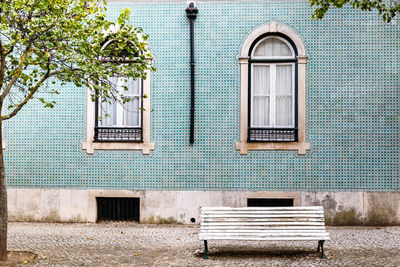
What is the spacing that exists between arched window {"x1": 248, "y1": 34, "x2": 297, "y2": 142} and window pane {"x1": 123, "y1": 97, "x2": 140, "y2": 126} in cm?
279

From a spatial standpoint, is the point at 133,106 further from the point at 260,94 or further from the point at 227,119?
the point at 260,94

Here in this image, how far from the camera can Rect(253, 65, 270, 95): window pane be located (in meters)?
11.0

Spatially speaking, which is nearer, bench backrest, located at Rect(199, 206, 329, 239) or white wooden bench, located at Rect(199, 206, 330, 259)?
white wooden bench, located at Rect(199, 206, 330, 259)

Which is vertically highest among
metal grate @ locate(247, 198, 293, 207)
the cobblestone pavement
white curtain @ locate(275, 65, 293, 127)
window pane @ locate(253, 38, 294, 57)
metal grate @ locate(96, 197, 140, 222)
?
window pane @ locate(253, 38, 294, 57)

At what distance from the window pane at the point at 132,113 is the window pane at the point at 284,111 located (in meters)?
3.45

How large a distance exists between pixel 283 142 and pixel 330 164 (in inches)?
47.6

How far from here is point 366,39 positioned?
34.8 feet

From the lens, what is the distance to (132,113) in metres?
11.2

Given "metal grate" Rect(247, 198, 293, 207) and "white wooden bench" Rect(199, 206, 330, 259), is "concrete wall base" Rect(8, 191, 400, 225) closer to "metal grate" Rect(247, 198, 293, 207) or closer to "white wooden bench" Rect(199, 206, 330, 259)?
"metal grate" Rect(247, 198, 293, 207)

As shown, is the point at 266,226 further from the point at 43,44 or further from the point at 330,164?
the point at 43,44

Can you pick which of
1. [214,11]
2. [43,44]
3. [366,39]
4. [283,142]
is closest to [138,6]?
[214,11]

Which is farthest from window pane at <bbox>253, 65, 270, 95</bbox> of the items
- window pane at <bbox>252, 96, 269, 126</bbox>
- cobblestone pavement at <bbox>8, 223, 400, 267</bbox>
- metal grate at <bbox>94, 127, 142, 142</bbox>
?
cobblestone pavement at <bbox>8, 223, 400, 267</bbox>

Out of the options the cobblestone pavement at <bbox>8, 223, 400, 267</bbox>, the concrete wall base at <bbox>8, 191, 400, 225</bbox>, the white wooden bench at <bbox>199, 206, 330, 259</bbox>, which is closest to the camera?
the cobblestone pavement at <bbox>8, 223, 400, 267</bbox>

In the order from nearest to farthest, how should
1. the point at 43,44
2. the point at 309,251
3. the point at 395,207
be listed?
the point at 43,44
the point at 309,251
the point at 395,207
